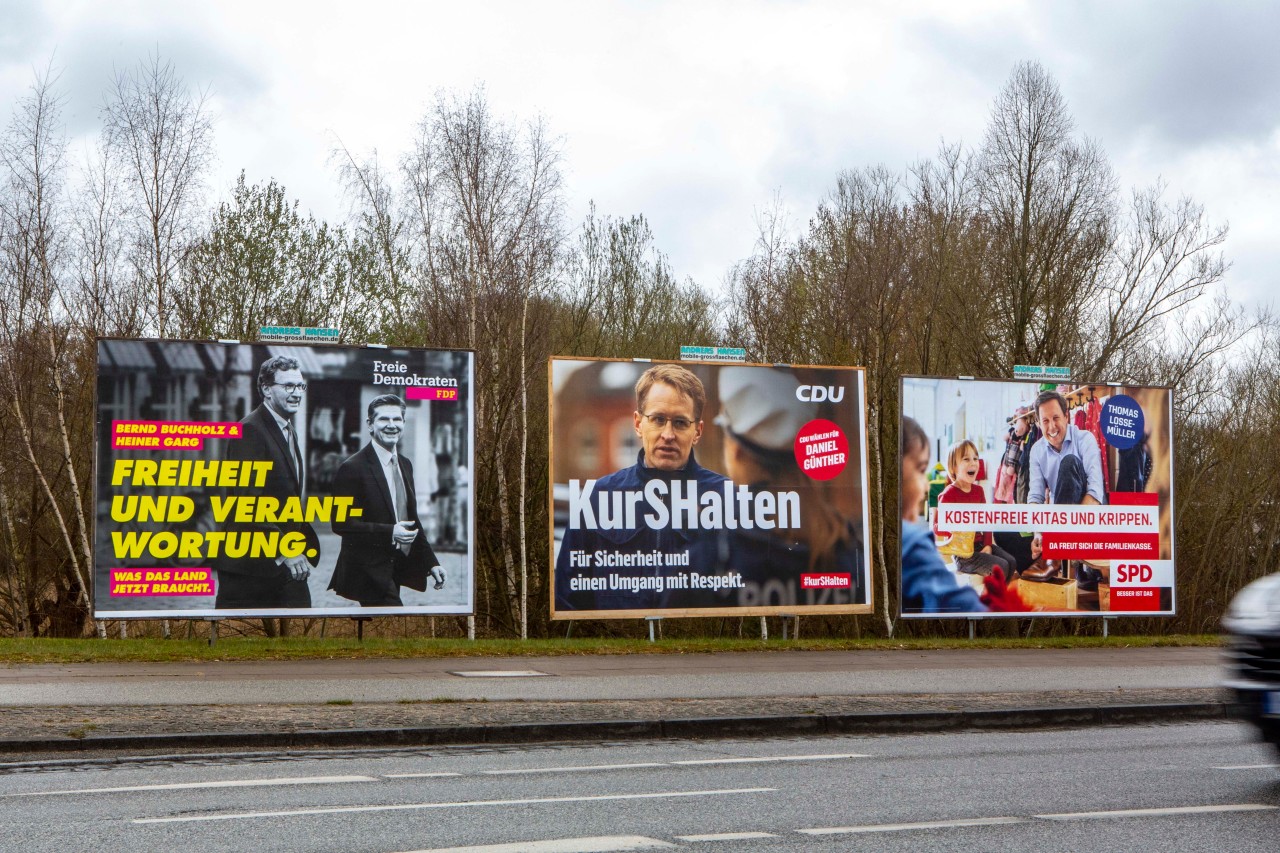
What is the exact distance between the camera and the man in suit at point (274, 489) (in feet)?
71.1

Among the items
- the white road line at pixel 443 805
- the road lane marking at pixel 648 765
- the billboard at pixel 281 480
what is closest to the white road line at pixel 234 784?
the road lane marking at pixel 648 765

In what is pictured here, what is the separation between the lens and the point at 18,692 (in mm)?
14555

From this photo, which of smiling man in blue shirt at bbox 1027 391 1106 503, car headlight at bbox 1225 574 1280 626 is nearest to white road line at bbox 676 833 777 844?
car headlight at bbox 1225 574 1280 626

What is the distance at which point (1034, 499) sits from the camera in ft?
86.5

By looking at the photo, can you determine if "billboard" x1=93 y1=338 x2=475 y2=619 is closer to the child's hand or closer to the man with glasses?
the man with glasses

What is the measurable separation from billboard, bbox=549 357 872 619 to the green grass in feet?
2.64

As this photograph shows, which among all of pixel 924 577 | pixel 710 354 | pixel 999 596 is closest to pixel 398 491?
pixel 710 354

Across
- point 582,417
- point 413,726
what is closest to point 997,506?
point 582,417

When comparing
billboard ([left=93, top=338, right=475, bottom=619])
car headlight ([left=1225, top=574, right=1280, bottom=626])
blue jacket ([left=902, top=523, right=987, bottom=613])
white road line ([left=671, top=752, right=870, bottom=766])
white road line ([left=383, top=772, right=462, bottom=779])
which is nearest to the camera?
car headlight ([left=1225, top=574, right=1280, bottom=626])

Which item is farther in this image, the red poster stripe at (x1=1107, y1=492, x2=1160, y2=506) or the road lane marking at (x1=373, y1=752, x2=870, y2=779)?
the red poster stripe at (x1=1107, y1=492, x2=1160, y2=506)

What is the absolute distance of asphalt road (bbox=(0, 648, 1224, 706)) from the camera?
49.2 ft

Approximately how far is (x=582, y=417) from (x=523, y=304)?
26.5 ft

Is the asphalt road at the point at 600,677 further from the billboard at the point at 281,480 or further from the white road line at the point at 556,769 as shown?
the white road line at the point at 556,769

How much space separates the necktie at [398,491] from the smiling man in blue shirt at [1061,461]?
1233 cm
